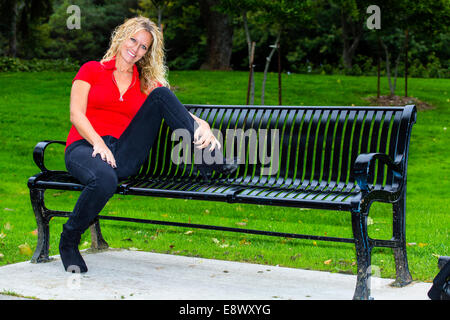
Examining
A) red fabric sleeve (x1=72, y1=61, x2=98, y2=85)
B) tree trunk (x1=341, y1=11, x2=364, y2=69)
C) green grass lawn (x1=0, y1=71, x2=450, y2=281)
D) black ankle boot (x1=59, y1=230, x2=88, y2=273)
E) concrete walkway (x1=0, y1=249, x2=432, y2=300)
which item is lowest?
green grass lawn (x1=0, y1=71, x2=450, y2=281)

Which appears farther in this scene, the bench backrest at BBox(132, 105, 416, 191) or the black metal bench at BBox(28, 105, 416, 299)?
the bench backrest at BBox(132, 105, 416, 191)

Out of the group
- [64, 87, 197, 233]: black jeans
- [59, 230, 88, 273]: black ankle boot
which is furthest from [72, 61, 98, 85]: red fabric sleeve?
[59, 230, 88, 273]: black ankle boot

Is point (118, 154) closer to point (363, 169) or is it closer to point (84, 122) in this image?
point (84, 122)

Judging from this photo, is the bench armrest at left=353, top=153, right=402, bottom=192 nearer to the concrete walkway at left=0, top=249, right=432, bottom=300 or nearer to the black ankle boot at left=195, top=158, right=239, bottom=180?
the concrete walkway at left=0, top=249, right=432, bottom=300

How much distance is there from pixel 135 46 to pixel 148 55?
17cm

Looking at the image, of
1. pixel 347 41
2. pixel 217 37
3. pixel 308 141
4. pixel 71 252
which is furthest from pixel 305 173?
pixel 347 41

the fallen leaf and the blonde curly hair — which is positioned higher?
the blonde curly hair

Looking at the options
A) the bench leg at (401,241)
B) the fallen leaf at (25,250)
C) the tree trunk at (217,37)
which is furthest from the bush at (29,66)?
the bench leg at (401,241)

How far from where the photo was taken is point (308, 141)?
4.66 meters

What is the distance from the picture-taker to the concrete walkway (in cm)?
379

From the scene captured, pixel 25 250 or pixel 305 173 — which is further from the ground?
pixel 305 173

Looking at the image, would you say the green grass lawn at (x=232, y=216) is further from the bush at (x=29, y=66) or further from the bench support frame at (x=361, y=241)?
the bush at (x=29, y=66)

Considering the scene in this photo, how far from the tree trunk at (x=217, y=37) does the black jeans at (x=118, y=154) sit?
16954mm

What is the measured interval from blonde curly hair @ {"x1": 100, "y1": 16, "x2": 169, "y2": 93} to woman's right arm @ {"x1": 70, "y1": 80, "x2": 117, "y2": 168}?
1.04ft
